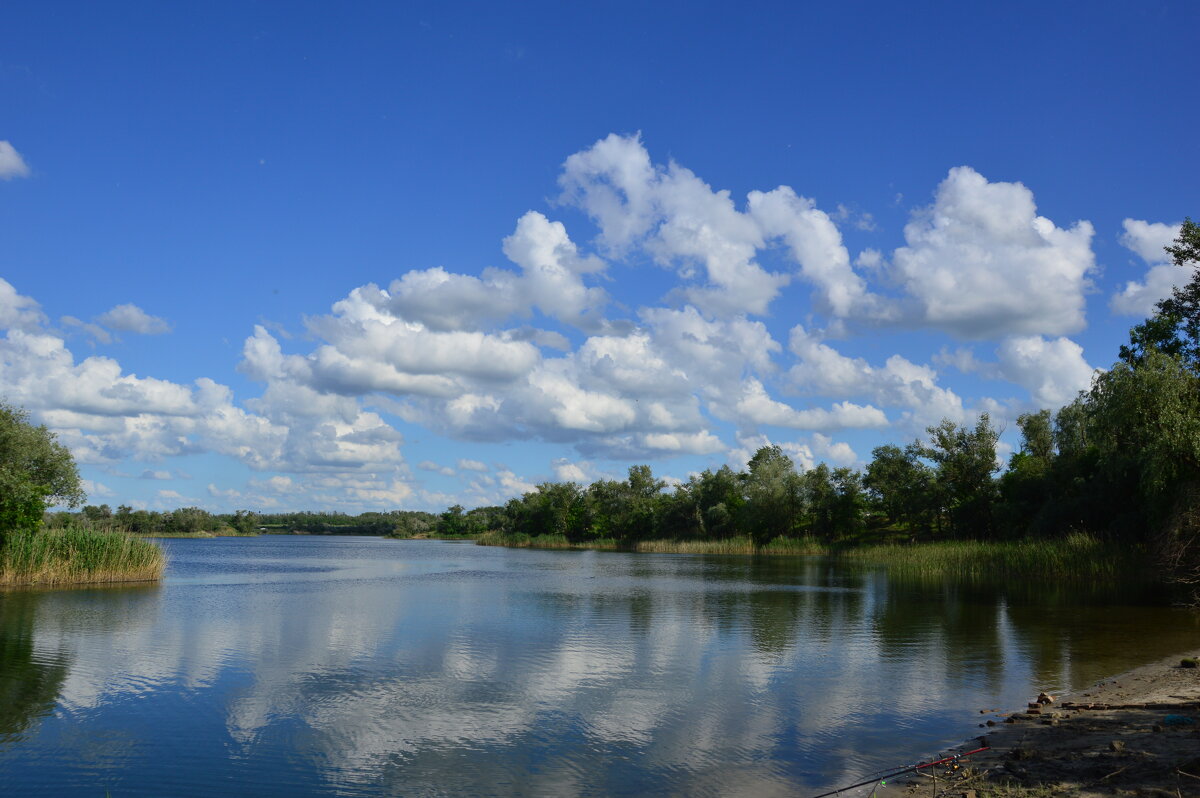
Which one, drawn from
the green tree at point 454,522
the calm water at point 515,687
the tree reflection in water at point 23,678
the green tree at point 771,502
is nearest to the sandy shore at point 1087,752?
the calm water at point 515,687

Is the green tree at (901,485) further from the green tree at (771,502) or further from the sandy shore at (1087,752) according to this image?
the sandy shore at (1087,752)

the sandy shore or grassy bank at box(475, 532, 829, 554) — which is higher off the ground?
the sandy shore

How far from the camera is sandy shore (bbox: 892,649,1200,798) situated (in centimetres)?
788

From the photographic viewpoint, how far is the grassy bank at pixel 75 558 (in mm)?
30688

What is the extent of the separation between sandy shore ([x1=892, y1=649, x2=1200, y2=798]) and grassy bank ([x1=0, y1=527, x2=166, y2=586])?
34.2 metres

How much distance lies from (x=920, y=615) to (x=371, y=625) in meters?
18.1

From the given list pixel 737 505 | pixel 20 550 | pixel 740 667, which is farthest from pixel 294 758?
pixel 737 505

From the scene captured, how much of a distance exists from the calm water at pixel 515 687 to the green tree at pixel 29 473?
3.27 metres

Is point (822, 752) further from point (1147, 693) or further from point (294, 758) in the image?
point (294, 758)

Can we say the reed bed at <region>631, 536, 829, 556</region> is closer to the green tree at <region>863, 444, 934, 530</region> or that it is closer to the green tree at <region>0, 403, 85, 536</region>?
the green tree at <region>863, 444, 934, 530</region>

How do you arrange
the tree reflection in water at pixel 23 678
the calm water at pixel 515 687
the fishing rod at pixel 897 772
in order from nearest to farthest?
1. the fishing rod at pixel 897 772
2. the calm water at pixel 515 687
3. the tree reflection in water at pixel 23 678

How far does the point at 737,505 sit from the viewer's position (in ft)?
304

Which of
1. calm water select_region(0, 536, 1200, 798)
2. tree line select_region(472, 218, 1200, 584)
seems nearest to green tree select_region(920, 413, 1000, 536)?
tree line select_region(472, 218, 1200, 584)

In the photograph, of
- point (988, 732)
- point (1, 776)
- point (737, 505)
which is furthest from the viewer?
point (737, 505)
